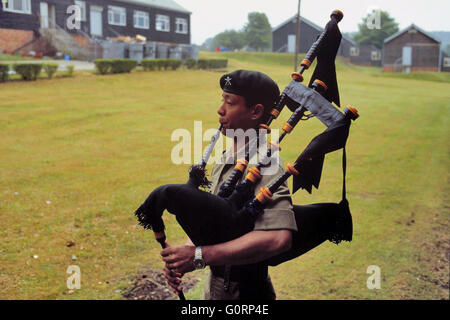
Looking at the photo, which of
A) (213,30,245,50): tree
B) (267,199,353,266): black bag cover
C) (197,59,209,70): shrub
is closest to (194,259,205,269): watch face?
(267,199,353,266): black bag cover

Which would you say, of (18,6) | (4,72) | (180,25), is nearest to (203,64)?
(4,72)

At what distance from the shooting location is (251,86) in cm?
205

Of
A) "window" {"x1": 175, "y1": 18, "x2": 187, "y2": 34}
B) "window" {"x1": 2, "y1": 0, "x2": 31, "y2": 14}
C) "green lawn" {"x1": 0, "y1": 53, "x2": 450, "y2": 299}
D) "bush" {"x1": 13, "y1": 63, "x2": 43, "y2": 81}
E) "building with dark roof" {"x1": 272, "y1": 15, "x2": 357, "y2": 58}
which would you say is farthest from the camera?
"window" {"x1": 175, "y1": 18, "x2": 187, "y2": 34}

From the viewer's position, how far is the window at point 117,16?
34.8 m

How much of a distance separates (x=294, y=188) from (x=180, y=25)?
41.7 metres

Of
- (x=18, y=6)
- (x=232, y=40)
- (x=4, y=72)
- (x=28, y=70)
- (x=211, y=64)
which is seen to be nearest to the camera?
(x=4, y=72)

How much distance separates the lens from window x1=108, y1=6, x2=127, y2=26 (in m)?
34.8

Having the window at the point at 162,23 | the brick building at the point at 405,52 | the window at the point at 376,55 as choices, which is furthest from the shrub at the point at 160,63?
the window at the point at 376,55

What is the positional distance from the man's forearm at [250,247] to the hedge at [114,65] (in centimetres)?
2358

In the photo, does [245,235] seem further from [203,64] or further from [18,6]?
[18,6]

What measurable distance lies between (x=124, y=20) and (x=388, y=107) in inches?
1005

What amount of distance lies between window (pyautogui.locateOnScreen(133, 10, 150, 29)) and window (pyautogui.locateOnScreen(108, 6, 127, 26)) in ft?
3.84

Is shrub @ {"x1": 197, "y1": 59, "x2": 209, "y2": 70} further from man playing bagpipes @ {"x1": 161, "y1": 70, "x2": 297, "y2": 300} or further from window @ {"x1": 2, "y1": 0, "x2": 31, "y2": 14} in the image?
man playing bagpipes @ {"x1": 161, "y1": 70, "x2": 297, "y2": 300}

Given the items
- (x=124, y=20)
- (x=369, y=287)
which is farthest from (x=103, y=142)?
(x=124, y=20)
